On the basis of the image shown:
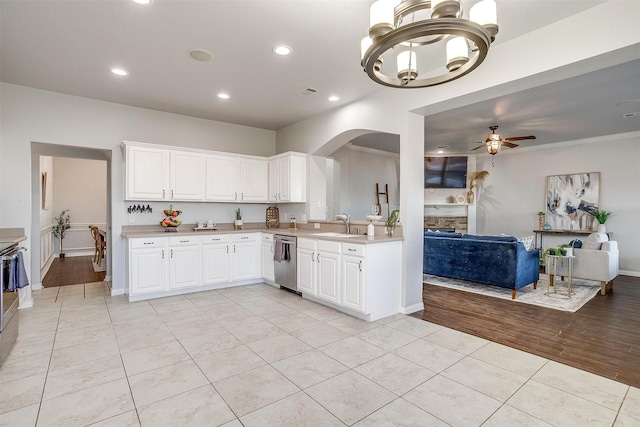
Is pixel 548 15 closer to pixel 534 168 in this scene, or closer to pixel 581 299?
pixel 581 299

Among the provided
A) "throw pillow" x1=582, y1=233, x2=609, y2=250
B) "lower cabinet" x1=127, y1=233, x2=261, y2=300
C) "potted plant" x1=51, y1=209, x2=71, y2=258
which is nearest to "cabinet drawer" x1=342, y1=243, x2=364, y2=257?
"lower cabinet" x1=127, y1=233, x2=261, y2=300

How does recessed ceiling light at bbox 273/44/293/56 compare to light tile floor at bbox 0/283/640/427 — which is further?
recessed ceiling light at bbox 273/44/293/56

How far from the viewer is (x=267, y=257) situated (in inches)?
209

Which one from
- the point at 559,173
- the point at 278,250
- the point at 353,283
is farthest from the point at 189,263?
the point at 559,173

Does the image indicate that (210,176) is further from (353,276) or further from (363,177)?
(363,177)

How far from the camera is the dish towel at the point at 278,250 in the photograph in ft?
16.0

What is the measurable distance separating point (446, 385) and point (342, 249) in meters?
1.86

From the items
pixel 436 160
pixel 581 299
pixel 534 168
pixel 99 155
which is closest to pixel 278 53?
pixel 99 155

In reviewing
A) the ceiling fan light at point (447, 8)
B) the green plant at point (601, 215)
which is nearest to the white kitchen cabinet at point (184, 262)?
the ceiling fan light at point (447, 8)

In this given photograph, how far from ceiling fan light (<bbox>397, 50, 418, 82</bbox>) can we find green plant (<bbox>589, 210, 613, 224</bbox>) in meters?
6.76

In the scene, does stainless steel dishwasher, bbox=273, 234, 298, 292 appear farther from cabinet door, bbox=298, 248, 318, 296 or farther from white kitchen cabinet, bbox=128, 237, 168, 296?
white kitchen cabinet, bbox=128, 237, 168, 296

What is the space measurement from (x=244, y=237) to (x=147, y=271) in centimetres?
150

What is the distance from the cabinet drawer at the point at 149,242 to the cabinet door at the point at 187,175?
2.44ft

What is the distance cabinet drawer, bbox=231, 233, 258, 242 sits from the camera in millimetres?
5172
